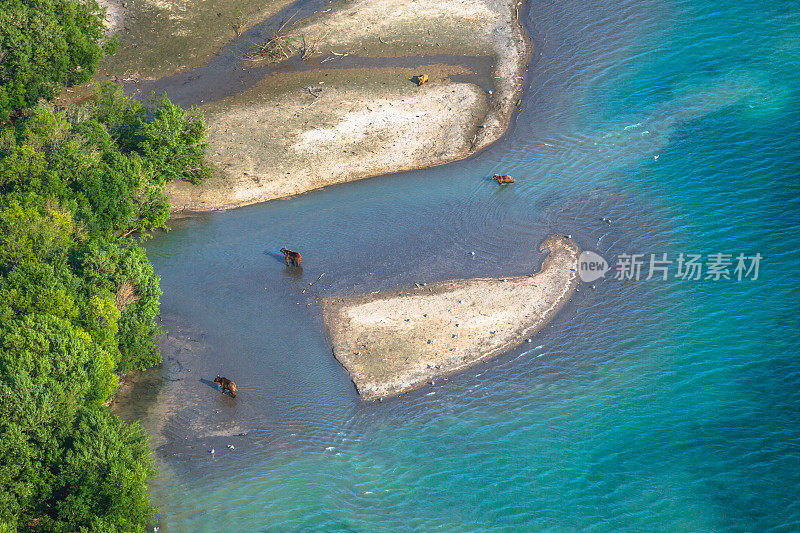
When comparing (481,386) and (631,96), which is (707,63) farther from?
(481,386)

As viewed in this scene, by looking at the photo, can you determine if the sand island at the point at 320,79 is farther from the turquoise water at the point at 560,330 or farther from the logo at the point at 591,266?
the logo at the point at 591,266

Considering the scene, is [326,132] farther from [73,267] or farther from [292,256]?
[73,267]

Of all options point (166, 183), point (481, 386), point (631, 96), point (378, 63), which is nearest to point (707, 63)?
point (631, 96)

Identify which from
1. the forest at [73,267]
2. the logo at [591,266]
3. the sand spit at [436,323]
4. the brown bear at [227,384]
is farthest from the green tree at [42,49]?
the logo at [591,266]

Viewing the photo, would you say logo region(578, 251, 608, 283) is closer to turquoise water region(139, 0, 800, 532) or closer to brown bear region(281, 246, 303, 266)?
turquoise water region(139, 0, 800, 532)

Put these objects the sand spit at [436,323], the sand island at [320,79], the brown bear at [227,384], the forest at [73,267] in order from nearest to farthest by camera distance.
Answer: the forest at [73,267]
the brown bear at [227,384]
the sand spit at [436,323]
the sand island at [320,79]

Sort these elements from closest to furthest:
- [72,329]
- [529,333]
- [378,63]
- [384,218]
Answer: [72,329], [529,333], [384,218], [378,63]

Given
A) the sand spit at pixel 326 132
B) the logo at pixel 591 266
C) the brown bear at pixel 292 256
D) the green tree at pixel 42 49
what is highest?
the green tree at pixel 42 49
